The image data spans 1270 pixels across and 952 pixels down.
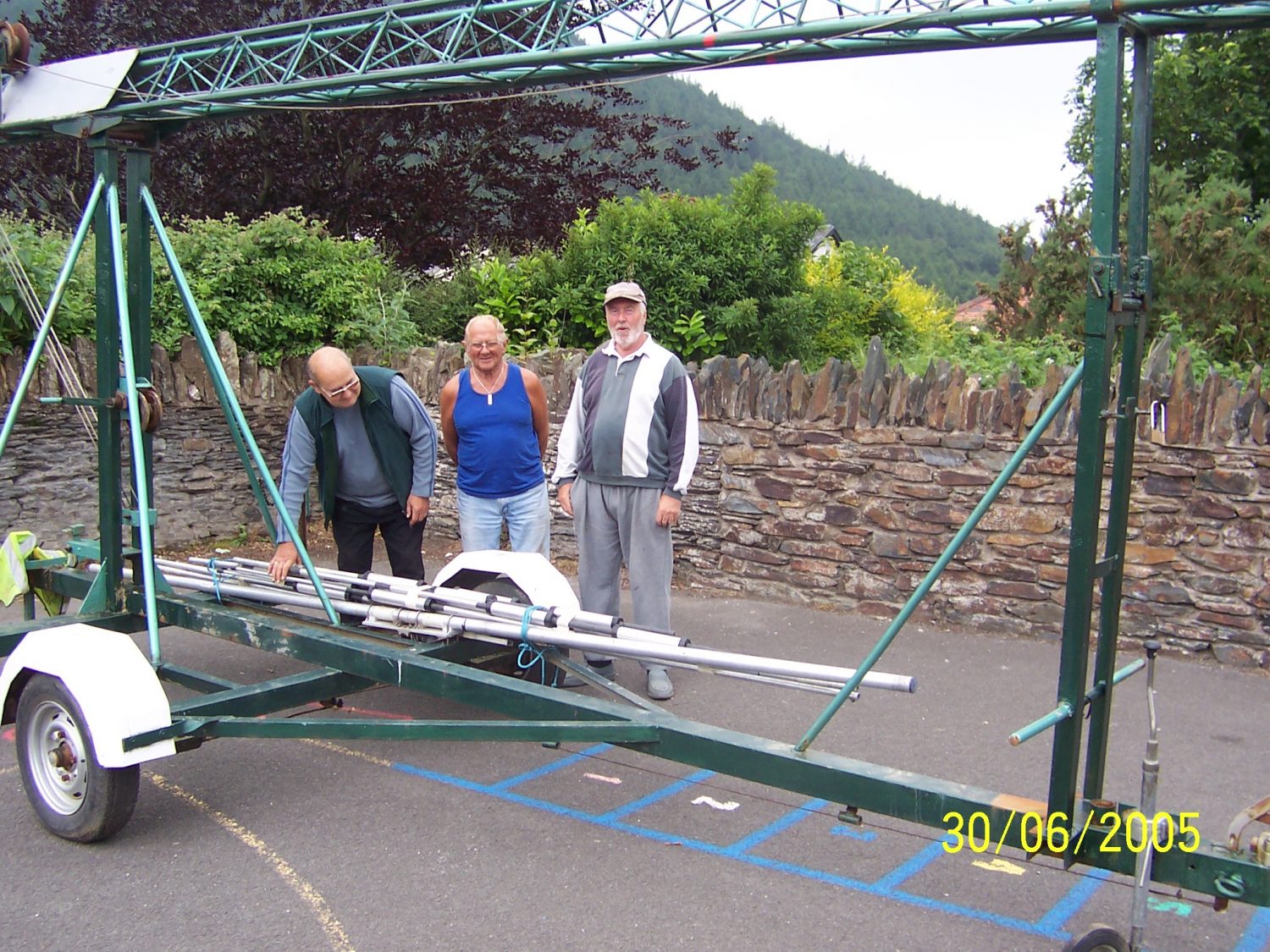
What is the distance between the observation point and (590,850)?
14.5ft

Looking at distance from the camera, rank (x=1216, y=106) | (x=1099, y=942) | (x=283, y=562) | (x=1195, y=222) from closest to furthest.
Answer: (x=1099, y=942), (x=283, y=562), (x=1195, y=222), (x=1216, y=106)

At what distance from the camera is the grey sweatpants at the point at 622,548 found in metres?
6.08

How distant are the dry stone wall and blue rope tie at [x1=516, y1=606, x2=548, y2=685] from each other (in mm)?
3267

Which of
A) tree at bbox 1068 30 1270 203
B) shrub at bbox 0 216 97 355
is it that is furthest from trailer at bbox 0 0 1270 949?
tree at bbox 1068 30 1270 203

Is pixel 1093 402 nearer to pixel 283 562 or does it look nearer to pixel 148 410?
pixel 283 562

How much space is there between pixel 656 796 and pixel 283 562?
2090 mm

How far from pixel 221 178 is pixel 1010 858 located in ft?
50.5

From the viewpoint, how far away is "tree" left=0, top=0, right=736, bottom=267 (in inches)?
651

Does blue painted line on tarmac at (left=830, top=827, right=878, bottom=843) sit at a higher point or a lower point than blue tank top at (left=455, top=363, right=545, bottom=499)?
lower

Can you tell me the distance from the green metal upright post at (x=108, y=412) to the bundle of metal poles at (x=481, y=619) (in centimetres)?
39

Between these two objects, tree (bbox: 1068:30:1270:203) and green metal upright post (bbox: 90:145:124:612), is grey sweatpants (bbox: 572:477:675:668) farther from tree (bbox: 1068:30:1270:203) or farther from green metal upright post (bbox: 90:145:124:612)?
tree (bbox: 1068:30:1270:203)

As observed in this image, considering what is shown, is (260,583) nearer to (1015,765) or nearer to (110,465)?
(110,465)

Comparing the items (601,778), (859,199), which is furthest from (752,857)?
(859,199)

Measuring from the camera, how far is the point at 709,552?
8.76 metres
